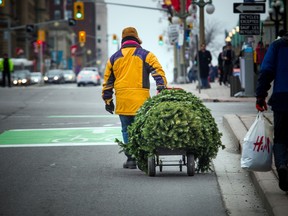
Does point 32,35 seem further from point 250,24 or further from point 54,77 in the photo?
point 250,24

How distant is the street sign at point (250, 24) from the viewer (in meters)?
22.7

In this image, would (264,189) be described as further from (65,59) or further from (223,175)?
(65,59)

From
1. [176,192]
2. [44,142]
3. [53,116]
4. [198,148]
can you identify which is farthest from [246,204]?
[53,116]

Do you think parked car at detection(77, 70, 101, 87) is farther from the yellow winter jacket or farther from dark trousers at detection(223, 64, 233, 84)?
the yellow winter jacket

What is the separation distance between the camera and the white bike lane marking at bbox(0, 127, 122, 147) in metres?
15.1

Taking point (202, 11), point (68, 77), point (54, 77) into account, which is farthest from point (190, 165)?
point (68, 77)

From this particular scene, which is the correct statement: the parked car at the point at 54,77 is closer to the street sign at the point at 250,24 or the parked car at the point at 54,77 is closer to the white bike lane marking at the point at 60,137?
the street sign at the point at 250,24

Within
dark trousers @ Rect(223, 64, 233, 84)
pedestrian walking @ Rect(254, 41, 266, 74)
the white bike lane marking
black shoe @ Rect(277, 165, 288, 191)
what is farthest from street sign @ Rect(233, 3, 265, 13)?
dark trousers @ Rect(223, 64, 233, 84)

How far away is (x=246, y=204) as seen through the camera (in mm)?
8703

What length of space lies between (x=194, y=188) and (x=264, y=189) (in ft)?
3.85

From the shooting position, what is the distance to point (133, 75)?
37.3 feet

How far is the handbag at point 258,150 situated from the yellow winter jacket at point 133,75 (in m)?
2.61

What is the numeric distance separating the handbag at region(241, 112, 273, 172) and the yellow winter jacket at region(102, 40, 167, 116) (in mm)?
2609

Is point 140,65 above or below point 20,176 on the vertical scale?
above
